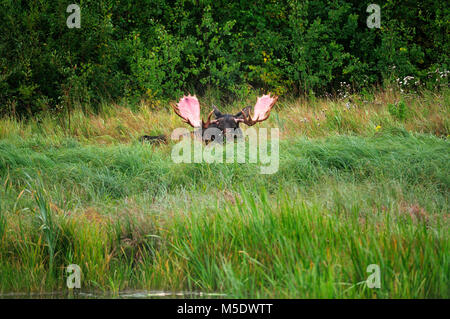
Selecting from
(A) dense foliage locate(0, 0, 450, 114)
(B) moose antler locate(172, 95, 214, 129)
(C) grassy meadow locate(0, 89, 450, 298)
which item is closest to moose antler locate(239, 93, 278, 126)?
(C) grassy meadow locate(0, 89, 450, 298)

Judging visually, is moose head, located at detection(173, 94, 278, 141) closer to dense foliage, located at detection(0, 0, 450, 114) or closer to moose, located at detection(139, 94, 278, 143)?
moose, located at detection(139, 94, 278, 143)

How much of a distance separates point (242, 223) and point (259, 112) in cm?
428

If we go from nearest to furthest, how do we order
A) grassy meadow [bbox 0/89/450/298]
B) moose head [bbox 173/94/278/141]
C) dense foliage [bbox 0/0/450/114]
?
grassy meadow [bbox 0/89/450/298], moose head [bbox 173/94/278/141], dense foliage [bbox 0/0/450/114]

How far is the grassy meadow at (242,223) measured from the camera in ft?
12.0

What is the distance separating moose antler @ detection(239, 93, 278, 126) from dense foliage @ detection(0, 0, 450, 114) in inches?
202

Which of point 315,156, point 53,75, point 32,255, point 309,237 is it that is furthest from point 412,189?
point 53,75

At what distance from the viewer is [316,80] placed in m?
14.4

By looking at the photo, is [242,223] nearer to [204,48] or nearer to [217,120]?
[217,120]

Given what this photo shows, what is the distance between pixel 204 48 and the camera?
15.2 m

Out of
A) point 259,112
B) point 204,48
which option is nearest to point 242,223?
point 259,112

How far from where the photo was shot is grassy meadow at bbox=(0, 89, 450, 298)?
3656mm

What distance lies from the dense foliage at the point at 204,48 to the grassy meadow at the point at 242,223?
20.1ft
